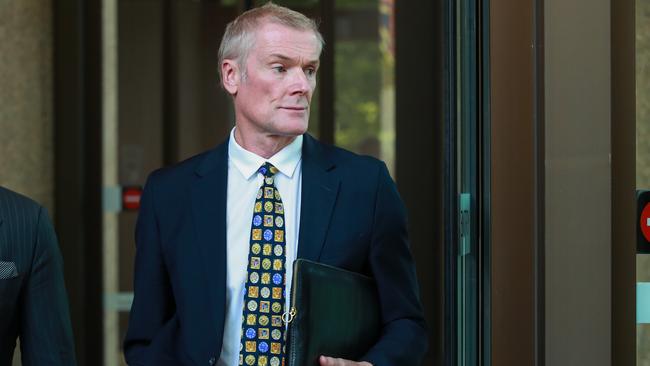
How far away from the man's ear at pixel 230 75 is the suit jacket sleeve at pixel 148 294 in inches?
11.2

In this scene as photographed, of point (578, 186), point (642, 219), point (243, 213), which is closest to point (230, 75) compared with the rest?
point (243, 213)

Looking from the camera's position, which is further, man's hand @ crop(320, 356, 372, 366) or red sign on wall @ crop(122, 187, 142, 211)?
red sign on wall @ crop(122, 187, 142, 211)

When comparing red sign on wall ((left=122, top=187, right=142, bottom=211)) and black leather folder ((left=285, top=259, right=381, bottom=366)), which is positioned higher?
red sign on wall ((left=122, top=187, right=142, bottom=211))

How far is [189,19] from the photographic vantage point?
7.33 meters

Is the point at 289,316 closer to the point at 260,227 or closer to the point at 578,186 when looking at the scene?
the point at 260,227

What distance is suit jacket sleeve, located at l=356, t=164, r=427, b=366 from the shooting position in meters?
2.26

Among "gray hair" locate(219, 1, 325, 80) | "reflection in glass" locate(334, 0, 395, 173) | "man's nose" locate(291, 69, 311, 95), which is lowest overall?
"man's nose" locate(291, 69, 311, 95)

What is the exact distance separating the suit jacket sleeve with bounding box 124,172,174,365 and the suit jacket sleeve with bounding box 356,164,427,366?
0.41 metres

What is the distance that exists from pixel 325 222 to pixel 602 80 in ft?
1.91

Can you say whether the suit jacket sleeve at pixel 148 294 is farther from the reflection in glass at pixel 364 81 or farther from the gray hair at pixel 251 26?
the reflection in glass at pixel 364 81

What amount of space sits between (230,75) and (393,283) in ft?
1.67

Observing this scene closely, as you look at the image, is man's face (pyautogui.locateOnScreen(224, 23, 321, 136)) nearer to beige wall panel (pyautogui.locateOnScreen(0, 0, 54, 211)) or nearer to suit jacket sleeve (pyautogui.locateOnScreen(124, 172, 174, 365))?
suit jacket sleeve (pyautogui.locateOnScreen(124, 172, 174, 365))

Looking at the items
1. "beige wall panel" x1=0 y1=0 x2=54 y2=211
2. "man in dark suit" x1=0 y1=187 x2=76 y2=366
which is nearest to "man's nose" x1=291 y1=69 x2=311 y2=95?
"man in dark suit" x1=0 y1=187 x2=76 y2=366

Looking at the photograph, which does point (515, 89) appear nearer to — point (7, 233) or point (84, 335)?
point (7, 233)
